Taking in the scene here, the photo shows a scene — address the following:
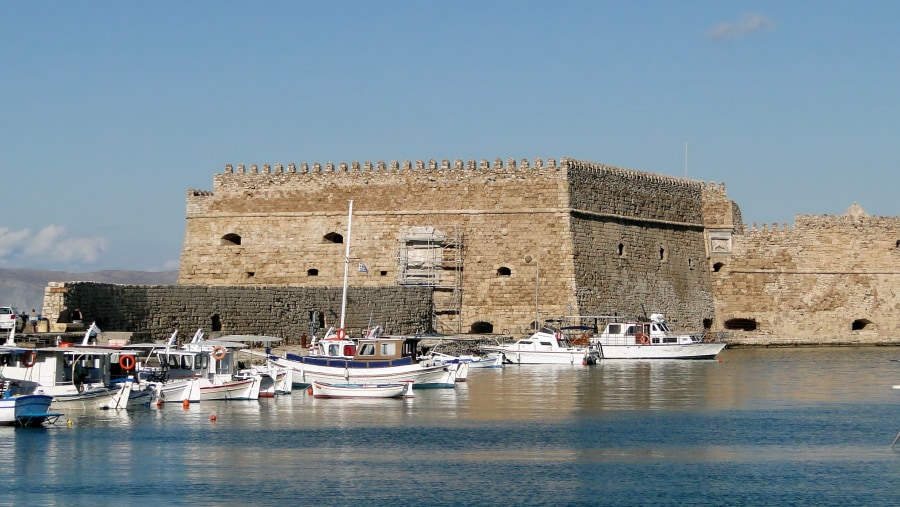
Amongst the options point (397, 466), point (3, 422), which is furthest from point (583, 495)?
point (3, 422)

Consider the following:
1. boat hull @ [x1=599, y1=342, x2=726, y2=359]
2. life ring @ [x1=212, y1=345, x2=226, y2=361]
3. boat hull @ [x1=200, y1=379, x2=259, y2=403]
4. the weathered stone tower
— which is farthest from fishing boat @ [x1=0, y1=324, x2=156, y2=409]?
boat hull @ [x1=599, y1=342, x2=726, y2=359]

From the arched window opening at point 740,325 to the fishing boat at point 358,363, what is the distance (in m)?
18.0

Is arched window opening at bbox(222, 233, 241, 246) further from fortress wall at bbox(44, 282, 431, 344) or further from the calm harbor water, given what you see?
the calm harbor water

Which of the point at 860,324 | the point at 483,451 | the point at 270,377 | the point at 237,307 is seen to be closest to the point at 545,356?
→ the point at 237,307

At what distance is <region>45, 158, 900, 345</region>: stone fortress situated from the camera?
39.3 metres

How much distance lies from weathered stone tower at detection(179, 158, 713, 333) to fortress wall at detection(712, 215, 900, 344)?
10.9ft

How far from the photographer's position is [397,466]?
19312 millimetres

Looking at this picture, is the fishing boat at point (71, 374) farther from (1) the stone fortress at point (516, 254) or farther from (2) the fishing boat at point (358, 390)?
(1) the stone fortress at point (516, 254)

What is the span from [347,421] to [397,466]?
4787 mm

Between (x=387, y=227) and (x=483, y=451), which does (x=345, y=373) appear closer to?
(x=483, y=451)

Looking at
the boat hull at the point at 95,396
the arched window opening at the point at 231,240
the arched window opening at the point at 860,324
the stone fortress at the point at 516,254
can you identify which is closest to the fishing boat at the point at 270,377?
the boat hull at the point at 95,396

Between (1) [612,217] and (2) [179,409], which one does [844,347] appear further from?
(2) [179,409]

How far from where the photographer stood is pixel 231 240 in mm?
42250

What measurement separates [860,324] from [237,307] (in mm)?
20687
